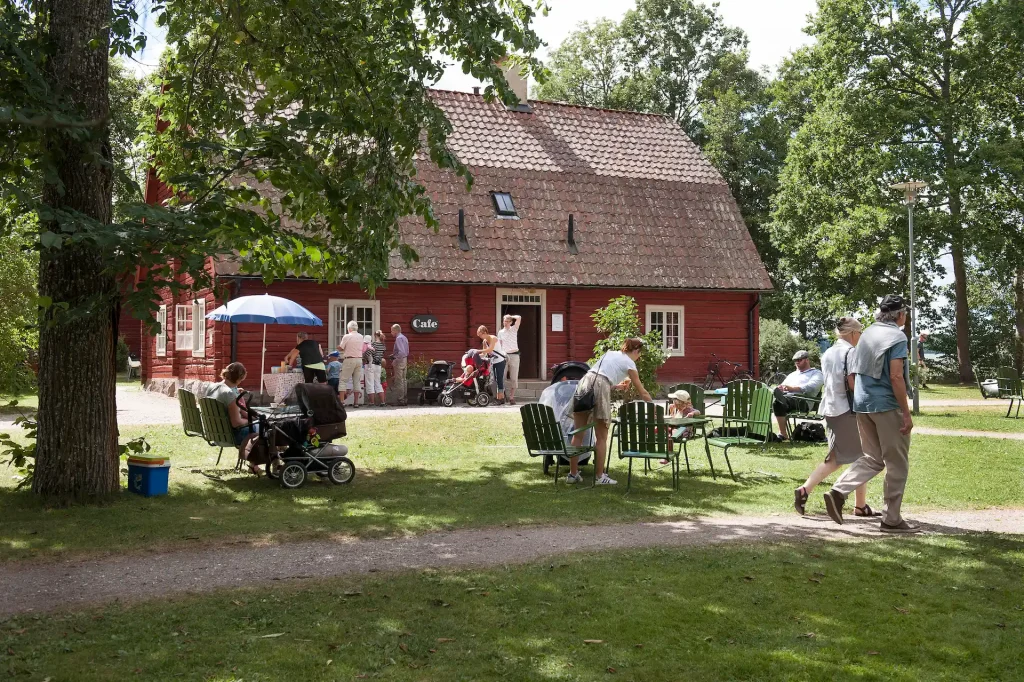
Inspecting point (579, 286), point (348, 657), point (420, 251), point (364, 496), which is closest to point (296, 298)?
point (420, 251)

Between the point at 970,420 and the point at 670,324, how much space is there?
9374mm

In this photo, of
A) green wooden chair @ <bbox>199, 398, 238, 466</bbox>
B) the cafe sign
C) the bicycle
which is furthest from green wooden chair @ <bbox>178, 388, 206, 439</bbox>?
the bicycle

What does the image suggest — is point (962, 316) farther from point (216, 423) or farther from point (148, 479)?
point (148, 479)

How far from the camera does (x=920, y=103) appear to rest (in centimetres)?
3186

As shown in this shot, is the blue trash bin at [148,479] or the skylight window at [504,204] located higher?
the skylight window at [504,204]

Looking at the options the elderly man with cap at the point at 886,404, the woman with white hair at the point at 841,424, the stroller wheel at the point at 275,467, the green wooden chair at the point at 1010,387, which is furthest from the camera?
the green wooden chair at the point at 1010,387

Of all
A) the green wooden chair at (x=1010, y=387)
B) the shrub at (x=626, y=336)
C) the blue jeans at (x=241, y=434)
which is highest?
the shrub at (x=626, y=336)

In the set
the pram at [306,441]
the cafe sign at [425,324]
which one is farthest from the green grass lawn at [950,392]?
the pram at [306,441]

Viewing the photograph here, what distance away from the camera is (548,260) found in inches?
960

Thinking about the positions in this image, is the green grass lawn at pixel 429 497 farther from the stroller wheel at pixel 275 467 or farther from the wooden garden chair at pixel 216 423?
the wooden garden chair at pixel 216 423

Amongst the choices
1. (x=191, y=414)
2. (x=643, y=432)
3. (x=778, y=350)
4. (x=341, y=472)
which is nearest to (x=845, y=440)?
(x=643, y=432)

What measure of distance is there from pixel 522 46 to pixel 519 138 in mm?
16508

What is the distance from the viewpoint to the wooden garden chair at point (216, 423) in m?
11.5

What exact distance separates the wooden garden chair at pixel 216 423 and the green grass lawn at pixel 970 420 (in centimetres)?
1220
